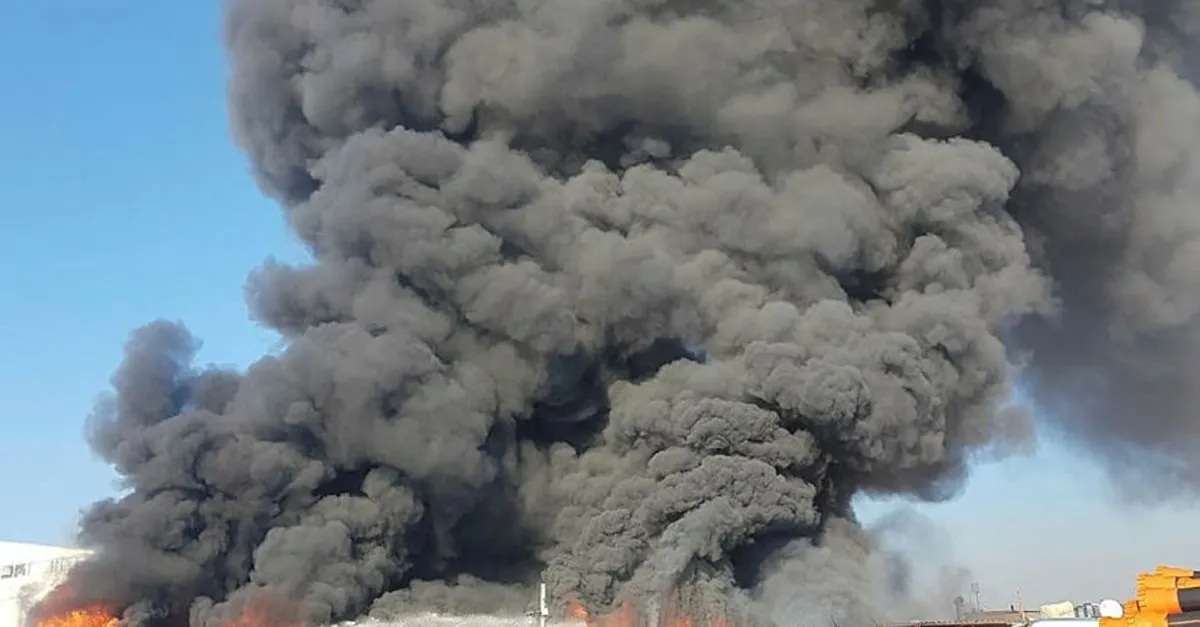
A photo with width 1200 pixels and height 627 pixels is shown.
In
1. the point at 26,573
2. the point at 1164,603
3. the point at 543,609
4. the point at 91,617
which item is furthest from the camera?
the point at 26,573

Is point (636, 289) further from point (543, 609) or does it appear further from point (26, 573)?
point (26, 573)

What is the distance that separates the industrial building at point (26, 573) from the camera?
5775 cm

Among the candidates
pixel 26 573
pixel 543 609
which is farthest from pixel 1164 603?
pixel 26 573

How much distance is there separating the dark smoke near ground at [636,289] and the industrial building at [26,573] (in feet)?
48.7

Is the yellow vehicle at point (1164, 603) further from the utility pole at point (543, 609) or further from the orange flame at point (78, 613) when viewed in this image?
the orange flame at point (78, 613)

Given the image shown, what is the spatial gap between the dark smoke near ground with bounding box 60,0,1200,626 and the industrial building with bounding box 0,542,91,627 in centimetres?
1484

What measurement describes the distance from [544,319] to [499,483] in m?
Result: 6.41

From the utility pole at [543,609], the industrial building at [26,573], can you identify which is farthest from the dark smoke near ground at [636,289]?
the industrial building at [26,573]

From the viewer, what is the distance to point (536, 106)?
5078 centimetres

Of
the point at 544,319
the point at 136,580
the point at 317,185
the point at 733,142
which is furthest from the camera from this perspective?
the point at 317,185

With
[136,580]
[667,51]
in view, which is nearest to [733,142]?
[667,51]

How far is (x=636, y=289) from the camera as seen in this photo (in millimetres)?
47406

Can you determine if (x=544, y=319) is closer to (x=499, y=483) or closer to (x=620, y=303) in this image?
(x=620, y=303)

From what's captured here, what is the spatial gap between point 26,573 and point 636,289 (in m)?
39.1
